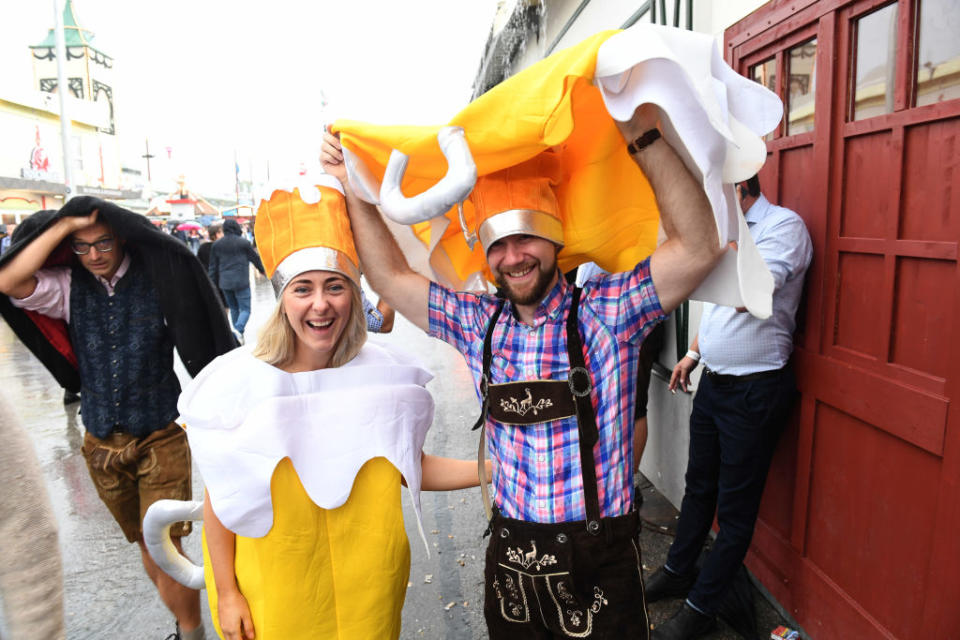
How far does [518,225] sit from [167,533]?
5.37 ft

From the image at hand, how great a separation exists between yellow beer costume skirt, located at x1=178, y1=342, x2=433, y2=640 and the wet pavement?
3.60 ft

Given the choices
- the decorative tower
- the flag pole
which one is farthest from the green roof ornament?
the flag pole

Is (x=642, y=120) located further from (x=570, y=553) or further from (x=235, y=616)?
(x=235, y=616)

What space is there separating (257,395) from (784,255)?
1978mm

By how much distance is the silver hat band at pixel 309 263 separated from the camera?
1.65 m

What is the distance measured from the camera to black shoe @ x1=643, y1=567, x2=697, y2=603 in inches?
114

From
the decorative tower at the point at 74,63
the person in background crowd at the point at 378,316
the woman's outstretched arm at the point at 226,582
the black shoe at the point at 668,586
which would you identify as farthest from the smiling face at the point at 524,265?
the decorative tower at the point at 74,63

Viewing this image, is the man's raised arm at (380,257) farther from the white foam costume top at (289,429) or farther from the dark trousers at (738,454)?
the dark trousers at (738,454)

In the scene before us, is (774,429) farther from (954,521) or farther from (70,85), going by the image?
(70,85)

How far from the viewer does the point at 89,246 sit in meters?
2.41

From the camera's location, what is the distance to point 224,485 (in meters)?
1.60

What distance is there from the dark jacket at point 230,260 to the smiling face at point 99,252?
6353mm

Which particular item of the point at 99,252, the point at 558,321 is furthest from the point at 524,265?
the point at 99,252

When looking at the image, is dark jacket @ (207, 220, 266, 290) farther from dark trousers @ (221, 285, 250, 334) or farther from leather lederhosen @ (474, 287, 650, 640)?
leather lederhosen @ (474, 287, 650, 640)
